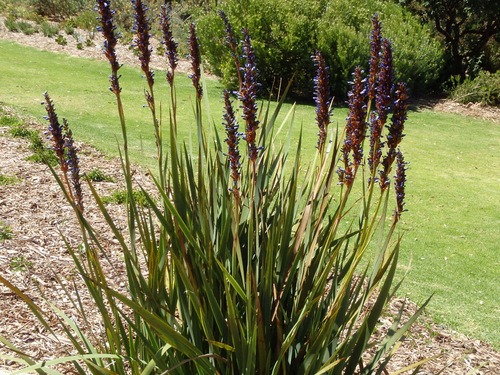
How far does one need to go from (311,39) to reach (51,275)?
11.5 metres

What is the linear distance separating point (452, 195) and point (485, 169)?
2.35 meters

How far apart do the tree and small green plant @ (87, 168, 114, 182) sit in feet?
43.9

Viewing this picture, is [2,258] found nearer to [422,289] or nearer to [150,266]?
[150,266]

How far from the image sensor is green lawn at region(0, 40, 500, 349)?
4852 millimetres

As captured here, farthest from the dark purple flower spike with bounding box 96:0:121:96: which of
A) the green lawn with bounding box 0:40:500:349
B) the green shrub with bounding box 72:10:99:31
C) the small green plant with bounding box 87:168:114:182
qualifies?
the green shrub with bounding box 72:10:99:31

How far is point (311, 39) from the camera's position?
13867 millimetres

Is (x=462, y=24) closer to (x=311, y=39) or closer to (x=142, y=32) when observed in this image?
(x=311, y=39)

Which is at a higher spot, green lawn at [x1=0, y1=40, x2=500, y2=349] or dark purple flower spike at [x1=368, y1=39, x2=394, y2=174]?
dark purple flower spike at [x1=368, y1=39, x2=394, y2=174]

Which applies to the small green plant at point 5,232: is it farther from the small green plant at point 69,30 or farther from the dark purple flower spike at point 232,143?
the small green plant at point 69,30

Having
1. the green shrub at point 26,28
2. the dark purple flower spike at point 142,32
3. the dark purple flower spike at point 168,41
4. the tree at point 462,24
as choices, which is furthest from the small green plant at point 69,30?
the dark purple flower spike at point 142,32

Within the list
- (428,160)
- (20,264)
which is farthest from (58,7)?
(20,264)

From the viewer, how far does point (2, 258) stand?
4.10m

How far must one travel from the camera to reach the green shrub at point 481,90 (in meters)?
14.8

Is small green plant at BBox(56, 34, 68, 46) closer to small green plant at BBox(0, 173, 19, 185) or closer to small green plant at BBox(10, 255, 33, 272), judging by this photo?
small green plant at BBox(0, 173, 19, 185)
